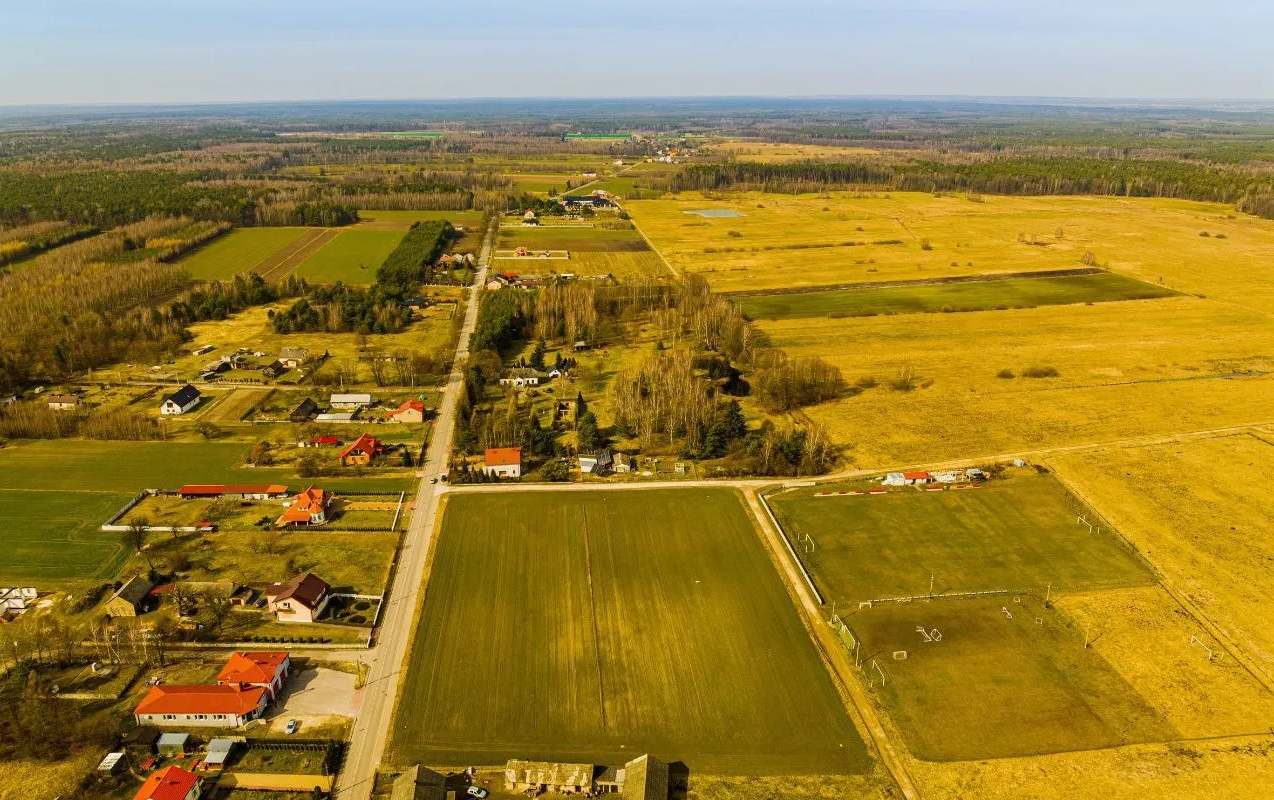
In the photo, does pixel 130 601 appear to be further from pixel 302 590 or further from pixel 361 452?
pixel 361 452

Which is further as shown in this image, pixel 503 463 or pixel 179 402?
pixel 179 402

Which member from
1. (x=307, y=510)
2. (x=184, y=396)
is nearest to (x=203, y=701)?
(x=307, y=510)

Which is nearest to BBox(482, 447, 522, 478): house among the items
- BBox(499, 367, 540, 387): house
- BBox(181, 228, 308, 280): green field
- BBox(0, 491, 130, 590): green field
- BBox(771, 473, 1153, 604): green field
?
BBox(499, 367, 540, 387): house

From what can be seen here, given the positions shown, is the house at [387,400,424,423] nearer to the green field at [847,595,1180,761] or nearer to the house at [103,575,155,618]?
the house at [103,575,155,618]

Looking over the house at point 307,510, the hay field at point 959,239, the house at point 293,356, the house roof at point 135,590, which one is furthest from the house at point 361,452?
the hay field at point 959,239

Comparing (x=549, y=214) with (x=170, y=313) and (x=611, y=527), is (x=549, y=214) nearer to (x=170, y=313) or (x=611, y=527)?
(x=170, y=313)

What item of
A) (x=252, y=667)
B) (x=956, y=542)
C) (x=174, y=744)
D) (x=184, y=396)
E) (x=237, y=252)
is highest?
(x=237, y=252)

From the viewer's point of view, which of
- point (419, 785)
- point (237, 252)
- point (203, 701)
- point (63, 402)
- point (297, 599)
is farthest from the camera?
point (237, 252)
